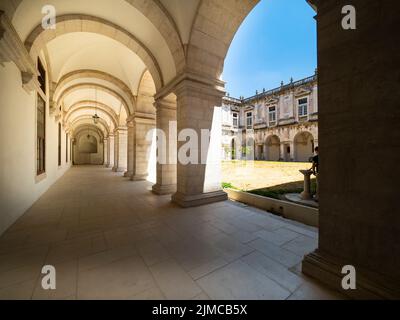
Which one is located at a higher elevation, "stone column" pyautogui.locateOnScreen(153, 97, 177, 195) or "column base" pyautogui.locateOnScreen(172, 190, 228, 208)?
"stone column" pyautogui.locateOnScreen(153, 97, 177, 195)

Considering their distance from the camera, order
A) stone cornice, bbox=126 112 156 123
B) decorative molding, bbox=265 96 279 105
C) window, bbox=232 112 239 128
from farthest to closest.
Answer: window, bbox=232 112 239 128, decorative molding, bbox=265 96 279 105, stone cornice, bbox=126 112 156 123

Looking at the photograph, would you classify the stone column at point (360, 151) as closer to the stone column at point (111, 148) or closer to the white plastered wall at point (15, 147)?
the white plastered wall at point (15, 147)

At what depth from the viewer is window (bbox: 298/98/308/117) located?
990 inches

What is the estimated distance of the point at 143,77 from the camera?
8406 millimetres

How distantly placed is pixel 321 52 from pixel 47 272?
3.87 m

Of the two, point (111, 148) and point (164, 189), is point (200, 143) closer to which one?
point (164, 189)

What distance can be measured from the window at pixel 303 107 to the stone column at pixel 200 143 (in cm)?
2523

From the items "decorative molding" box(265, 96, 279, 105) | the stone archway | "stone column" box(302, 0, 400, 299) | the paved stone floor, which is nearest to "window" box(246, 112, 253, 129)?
"decorative molding" box(265, 96, 279, 105)

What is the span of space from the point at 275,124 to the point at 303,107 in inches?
177

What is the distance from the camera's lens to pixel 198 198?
4648 mm

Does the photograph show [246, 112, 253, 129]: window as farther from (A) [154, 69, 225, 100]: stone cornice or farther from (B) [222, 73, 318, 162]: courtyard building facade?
(A) [154, 69, 225, 100]: stone cornice

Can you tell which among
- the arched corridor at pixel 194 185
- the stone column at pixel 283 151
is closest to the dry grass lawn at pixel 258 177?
the arched corridor at pixel 194 185

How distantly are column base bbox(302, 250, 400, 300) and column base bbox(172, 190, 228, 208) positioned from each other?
9.57 feet

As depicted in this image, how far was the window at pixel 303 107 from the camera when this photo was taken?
990 inches
